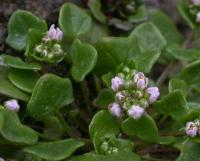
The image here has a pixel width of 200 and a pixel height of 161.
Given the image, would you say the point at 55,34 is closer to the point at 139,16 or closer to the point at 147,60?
the point at 147,60

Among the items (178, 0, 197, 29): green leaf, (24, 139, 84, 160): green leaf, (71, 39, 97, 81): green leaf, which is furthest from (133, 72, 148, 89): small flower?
(178, 0, 197, 29): green leaf

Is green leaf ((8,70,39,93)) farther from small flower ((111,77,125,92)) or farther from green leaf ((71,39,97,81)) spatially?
small flower ((111,77,125,92))

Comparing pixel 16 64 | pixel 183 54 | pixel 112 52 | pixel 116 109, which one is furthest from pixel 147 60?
pixel 16 64

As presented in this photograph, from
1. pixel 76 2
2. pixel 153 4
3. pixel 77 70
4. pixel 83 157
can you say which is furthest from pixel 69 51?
pixel 153 4

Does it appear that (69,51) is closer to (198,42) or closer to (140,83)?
(140,83)

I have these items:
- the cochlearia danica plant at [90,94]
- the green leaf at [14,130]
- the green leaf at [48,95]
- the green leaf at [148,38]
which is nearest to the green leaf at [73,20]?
the cochlearia danica plant at [90,94]

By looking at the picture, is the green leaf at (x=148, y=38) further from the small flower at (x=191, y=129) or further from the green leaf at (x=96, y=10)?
the small flower at (x=191, y=129)
